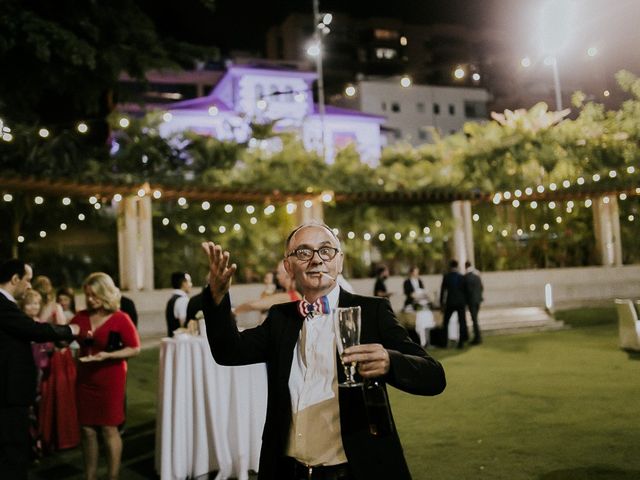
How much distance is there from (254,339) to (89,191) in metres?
13.5

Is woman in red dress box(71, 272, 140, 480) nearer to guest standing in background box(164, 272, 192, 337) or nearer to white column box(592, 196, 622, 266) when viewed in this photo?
guest standing in background box(164, 272, 192, 337)

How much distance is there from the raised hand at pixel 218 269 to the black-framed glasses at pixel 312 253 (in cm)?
24

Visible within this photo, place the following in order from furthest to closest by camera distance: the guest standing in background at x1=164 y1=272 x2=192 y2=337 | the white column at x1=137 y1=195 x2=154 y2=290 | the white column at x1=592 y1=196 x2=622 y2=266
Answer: the white column at x1=592 y1=196 x2=622 y2=266 → the white column at x1=137 y1=195 x2=154 y2=290 → the guest standing in background at x1=164 y1=272 x2=192 y2=337

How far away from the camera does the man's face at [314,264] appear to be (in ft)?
6.94

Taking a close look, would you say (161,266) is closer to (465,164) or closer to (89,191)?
(89,191)

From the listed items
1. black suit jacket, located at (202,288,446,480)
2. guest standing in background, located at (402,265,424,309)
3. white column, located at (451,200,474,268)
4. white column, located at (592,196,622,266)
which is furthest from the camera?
white column, located at (592,196,622,266)

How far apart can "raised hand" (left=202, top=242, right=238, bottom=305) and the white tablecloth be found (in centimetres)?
308

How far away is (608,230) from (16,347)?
21.1 metres

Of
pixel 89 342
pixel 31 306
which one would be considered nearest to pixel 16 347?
pixel 89 342

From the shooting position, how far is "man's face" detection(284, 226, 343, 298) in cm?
212

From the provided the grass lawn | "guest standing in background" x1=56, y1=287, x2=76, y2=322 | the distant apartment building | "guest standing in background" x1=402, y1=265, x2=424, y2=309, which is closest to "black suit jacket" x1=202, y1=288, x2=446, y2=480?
the grass lawn

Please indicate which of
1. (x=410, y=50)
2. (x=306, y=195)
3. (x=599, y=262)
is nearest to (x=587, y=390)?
(x=306, y=195)

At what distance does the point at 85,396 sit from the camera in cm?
454

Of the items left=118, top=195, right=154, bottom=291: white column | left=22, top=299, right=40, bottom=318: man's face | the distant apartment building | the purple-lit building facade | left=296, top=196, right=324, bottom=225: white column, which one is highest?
the distant apartment building
